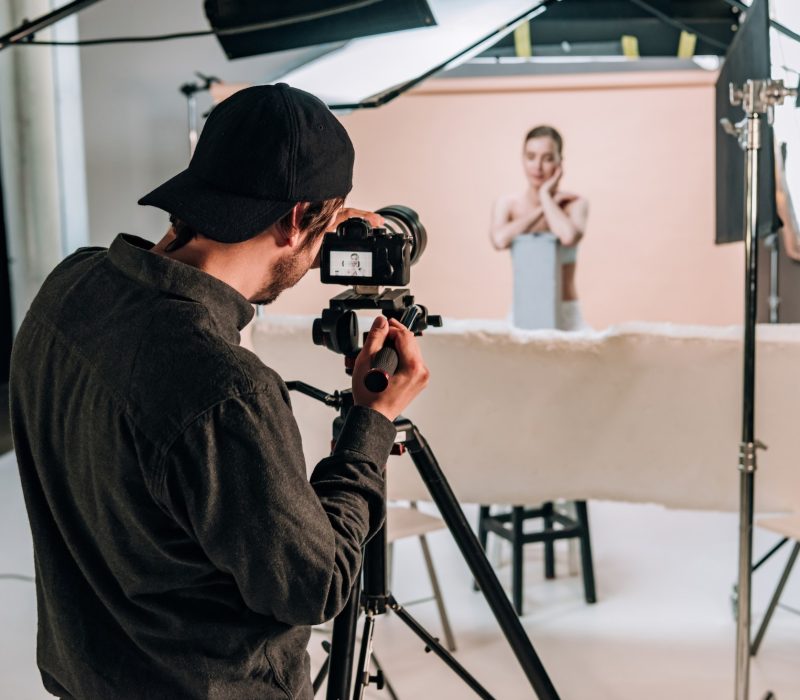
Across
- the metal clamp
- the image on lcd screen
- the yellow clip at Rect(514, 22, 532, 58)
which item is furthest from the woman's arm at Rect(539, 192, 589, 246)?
the image on lcd screen

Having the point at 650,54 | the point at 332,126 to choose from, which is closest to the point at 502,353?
the point at 332,126

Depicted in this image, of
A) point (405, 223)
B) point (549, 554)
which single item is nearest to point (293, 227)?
point (405, 223)

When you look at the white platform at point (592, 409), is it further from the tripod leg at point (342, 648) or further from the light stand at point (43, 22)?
the tripod leg at point (342, 648)

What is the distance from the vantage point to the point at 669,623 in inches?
87.0

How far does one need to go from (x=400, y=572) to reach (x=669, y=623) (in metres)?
0.78

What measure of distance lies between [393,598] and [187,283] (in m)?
0.63

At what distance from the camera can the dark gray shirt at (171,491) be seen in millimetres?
725

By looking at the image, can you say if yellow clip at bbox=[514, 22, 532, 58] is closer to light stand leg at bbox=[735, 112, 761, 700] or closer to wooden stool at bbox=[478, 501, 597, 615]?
wooden stool at bbox=[478, 501, 597, 615]

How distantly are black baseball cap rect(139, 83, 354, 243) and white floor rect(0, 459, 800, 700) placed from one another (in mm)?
1401

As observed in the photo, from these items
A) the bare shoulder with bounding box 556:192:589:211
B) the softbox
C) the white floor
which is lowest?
the white floor

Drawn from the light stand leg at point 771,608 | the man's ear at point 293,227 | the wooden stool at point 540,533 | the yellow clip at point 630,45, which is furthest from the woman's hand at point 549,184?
the man's ear at point 293,227

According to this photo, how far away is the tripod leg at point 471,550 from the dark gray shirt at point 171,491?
1.20ft

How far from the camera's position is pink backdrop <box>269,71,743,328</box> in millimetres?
4918

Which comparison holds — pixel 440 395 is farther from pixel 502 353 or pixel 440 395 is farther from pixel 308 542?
pixel 308 542
